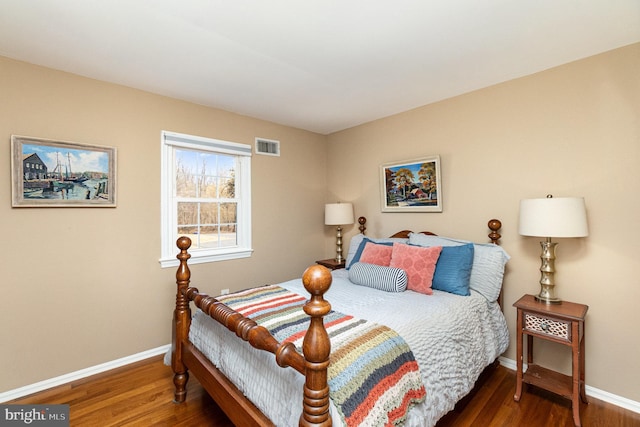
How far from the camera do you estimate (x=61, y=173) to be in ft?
7.50

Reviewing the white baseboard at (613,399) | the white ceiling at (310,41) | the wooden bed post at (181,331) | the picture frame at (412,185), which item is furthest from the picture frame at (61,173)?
the white baseboard at (613,399)

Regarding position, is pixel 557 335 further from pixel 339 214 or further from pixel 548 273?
pixel 339 214

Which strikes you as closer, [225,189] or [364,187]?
[225,189]

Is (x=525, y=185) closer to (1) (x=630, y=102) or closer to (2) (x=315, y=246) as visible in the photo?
(1) (x=630, y=102)

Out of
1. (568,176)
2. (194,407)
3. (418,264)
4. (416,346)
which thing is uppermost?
(568,176)

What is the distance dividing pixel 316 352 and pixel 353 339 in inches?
18.8

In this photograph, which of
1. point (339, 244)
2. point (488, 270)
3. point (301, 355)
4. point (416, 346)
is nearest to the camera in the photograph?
point (301, 355)

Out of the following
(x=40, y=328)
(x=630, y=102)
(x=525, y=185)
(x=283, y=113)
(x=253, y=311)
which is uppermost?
(x=283, y=113)

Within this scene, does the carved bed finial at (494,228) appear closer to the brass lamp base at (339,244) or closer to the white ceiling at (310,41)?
the white ceiling at (310,41)

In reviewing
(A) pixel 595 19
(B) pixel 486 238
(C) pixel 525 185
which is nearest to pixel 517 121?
(C) pixel 525 185

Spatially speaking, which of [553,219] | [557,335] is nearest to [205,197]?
[553,219]

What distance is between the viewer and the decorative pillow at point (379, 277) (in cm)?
229

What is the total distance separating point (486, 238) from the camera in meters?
2.65

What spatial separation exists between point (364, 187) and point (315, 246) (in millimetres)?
1088
